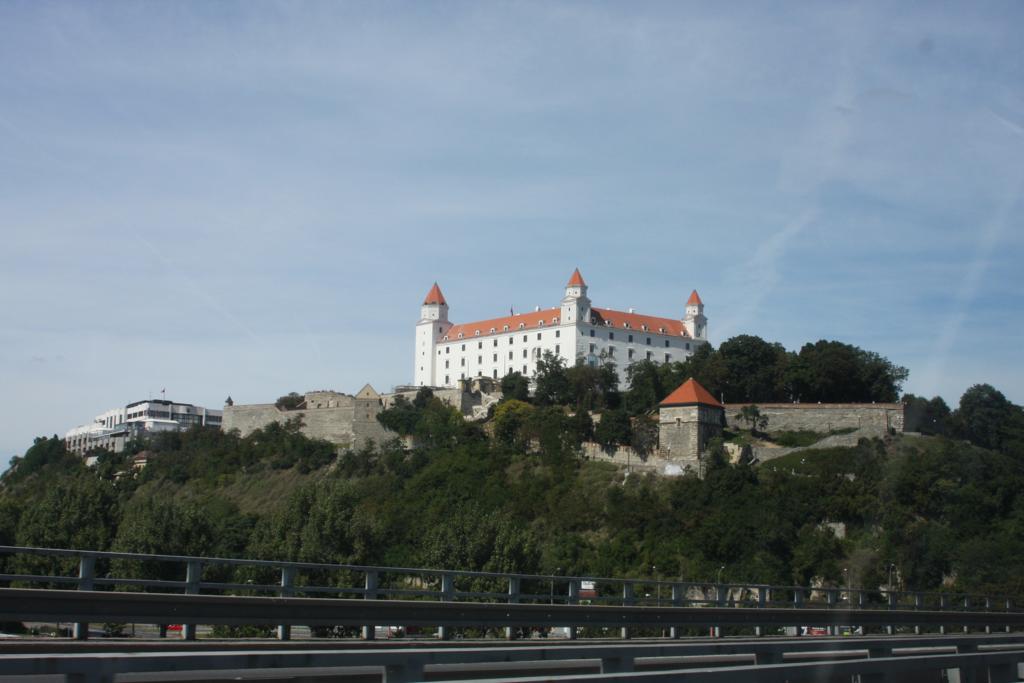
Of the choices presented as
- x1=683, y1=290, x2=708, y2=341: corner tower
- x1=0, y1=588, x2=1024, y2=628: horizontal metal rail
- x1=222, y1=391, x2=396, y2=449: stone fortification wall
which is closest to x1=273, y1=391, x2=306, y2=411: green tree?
x1=222, y1=391, x2=396, y2=449: stone fortification wall

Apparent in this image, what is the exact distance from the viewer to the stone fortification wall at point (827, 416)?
86.3 meters

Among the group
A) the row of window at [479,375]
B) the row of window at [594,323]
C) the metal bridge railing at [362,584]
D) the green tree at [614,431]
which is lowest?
the metal bridge railing at [362,584]

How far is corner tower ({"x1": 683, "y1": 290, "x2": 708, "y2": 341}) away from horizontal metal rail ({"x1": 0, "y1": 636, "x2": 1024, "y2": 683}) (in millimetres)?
121452

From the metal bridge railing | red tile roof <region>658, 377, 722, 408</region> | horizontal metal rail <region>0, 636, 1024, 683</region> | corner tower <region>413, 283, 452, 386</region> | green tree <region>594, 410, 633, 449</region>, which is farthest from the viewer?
corner tower <region>413, 283, 452, 386</region>

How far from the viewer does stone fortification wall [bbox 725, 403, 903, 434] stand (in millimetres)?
86312

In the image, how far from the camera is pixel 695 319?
133500 mm

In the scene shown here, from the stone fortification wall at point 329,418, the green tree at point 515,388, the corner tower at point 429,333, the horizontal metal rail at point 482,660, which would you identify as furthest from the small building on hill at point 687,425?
the horizontal metal rail at point 482,660

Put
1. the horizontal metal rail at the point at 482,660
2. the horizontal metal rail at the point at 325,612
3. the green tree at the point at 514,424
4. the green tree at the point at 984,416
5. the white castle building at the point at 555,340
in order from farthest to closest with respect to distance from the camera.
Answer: the white castle building at the point at 555,340, the green tree at the point at 514,424, the green tree at the point at 984,416, the horizontal metal rail at the point at 325,612, the horizontal metal rail at the point at 482,660

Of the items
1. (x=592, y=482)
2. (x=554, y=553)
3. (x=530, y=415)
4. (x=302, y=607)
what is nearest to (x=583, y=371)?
(x=530, y=415)

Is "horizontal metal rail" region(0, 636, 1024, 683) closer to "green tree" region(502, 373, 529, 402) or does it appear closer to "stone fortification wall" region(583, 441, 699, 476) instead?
"stone fortification wall" region(583, 441, 699, 476)

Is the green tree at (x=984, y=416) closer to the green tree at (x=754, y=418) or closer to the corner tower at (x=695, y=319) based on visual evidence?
the green tree at (x=754, y=418)

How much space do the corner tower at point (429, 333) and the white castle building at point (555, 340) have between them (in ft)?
0.38

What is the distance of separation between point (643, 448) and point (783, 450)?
10.9m

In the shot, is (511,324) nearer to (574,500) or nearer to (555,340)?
(555,340)
